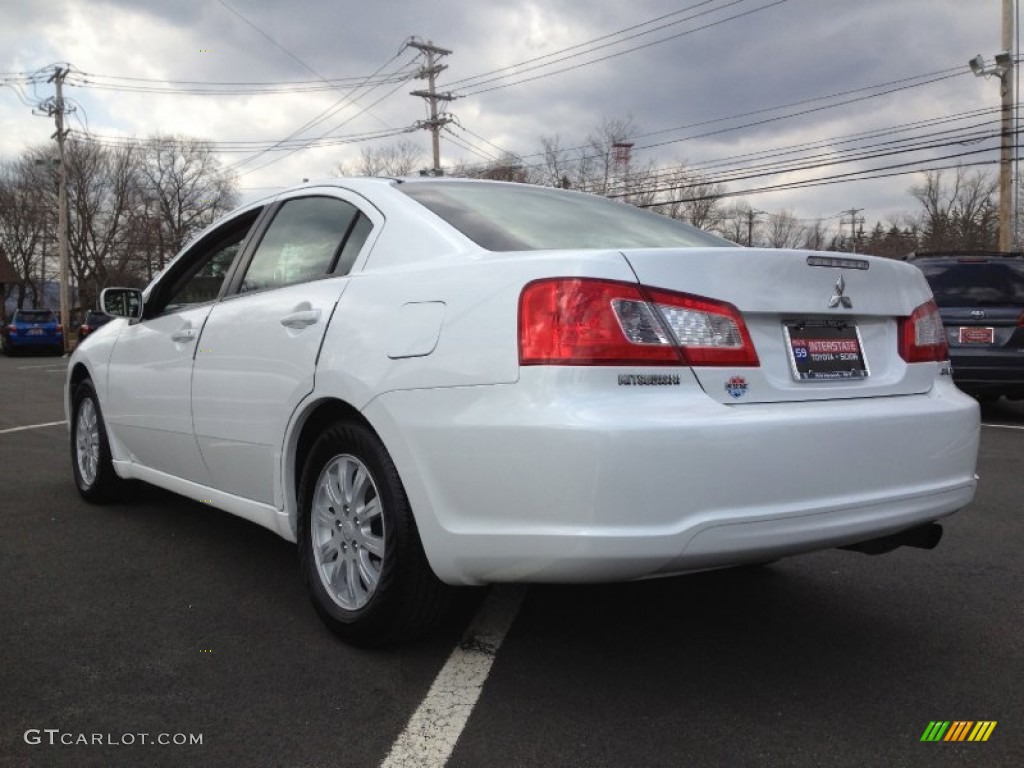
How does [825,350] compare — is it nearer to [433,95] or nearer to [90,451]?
[90,451]

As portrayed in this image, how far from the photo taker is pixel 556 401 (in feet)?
7.34

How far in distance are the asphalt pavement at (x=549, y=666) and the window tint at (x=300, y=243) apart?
124 centimetres

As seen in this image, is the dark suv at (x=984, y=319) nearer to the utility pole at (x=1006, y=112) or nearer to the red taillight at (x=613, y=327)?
the red taillight at (x=613, y=327)

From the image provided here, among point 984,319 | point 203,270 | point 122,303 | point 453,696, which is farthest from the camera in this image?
point 984,319

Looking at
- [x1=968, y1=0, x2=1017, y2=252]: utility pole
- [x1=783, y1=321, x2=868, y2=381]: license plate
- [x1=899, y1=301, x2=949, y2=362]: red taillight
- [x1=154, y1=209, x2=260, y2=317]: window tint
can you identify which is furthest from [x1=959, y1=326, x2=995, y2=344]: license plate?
[x1=968, y1=0, x2=1017, y2=252]: utility pole

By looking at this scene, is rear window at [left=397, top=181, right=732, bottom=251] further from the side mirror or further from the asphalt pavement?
the side mirror

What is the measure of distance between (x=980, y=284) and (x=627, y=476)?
26.2ft

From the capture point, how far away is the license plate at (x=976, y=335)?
8.62 metres

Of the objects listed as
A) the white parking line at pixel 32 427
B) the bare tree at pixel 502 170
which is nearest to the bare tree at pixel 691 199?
the bare tree at pixel 502 170

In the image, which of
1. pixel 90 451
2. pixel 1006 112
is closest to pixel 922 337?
pixel 90 451

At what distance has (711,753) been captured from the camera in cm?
222

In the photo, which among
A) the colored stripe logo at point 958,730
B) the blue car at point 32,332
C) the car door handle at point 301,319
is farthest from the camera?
the blue car at point 32,332

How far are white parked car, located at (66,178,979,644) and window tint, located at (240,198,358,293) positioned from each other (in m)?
0.01

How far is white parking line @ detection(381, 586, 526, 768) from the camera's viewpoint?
2.23 metres
